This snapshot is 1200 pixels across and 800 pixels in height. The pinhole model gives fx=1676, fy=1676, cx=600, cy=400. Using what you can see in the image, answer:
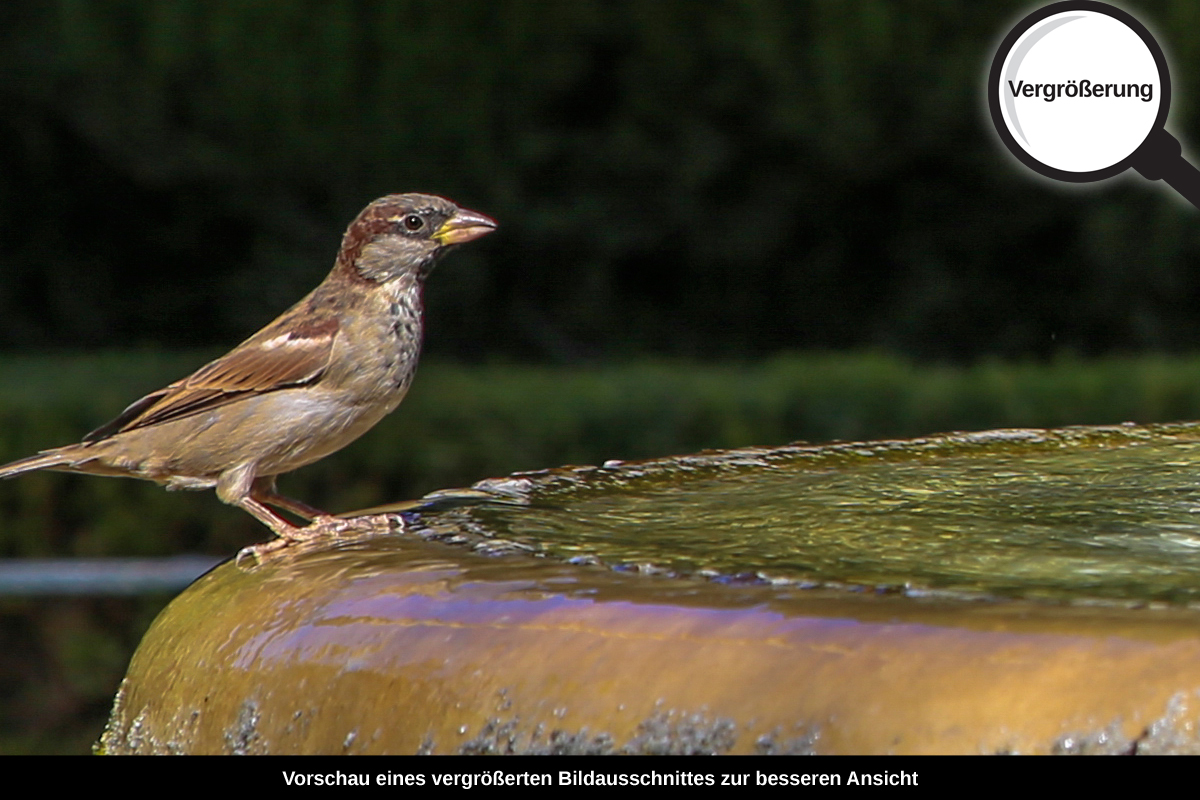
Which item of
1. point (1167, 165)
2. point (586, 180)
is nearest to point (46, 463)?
point (1167, 165)

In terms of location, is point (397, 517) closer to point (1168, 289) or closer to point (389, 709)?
point (389, 709)

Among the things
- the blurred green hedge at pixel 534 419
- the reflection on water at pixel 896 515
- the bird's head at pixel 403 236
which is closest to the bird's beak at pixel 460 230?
the bird's head at pixel 403 236

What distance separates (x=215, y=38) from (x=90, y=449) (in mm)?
5658

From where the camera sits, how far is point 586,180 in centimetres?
995

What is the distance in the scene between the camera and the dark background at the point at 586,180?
9141 mm

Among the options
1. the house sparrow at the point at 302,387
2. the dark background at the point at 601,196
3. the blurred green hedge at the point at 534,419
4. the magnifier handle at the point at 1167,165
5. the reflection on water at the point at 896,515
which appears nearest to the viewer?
the reflection on water at the point at 896,515

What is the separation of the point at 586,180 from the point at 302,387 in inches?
258

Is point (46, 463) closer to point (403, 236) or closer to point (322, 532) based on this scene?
point (403, 236)

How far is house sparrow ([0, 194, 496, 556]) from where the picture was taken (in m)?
3.54

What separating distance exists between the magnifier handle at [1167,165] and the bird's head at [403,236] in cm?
139

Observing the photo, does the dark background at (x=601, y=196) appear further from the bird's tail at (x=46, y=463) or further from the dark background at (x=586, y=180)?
the bird's tail at (x=46, y=463)

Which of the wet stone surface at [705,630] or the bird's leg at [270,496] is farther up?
the wet stone surface at [705,630]
